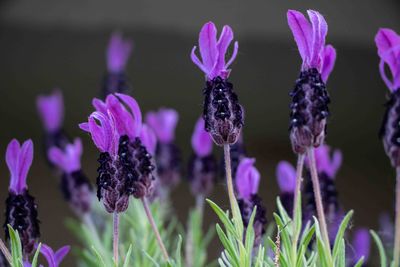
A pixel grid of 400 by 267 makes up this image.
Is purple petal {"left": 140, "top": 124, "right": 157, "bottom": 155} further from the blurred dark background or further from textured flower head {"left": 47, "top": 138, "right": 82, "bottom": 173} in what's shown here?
the blurred dark background

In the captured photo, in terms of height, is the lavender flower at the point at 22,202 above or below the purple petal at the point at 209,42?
below

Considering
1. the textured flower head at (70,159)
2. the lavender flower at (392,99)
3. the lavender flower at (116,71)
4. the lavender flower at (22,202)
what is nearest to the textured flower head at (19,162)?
the lavender flower at (22,202)

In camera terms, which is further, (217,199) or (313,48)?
(217,199)

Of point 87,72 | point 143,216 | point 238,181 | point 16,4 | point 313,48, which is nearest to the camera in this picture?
point 313,48

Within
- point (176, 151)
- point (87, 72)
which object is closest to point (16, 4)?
point (87, 72)

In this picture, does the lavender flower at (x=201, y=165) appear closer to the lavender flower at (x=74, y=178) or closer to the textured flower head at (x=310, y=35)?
the lavender flower at (x=74, y=178)

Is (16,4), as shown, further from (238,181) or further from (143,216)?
(238,181)

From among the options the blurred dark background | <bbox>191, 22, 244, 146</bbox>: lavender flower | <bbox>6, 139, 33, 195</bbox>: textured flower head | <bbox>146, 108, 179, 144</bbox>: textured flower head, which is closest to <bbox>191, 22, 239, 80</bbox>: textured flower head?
<bbox>191, 22, 244, 146</bbox>: lavender flower
